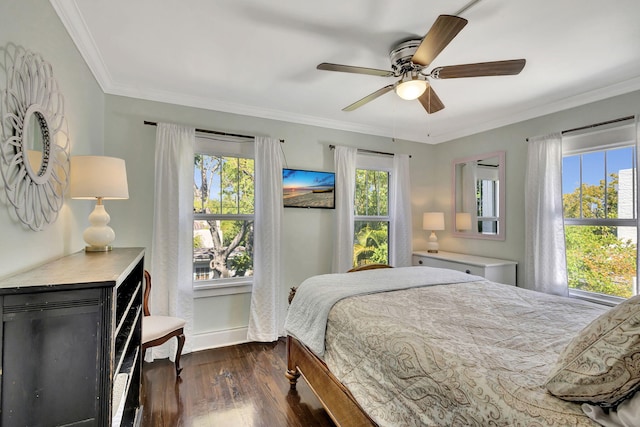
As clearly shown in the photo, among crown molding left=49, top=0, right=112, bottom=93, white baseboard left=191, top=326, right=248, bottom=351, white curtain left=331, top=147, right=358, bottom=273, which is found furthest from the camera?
white curtain left=331, top=147, right=358, bottom=273

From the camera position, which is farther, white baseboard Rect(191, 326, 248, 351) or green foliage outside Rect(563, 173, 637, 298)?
white baseboard Rect(191, 326, 248, 351)

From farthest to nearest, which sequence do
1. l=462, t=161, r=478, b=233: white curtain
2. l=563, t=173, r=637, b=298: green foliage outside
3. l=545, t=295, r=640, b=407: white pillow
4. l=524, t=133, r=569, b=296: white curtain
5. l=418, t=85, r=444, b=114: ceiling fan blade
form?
l=462, t=161, r=478, b=233: white curtain < l=524, t=133, r=569, b=296: white curtain < l=563, t=173, r=637, b=298: green foliage outside < l=418, t=85, r=444, b=114: ceiling fan blade < l=545, t=295, r=640, b=407: white pillow

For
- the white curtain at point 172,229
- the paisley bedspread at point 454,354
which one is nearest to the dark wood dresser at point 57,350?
the paisley bedspread at point 454,354

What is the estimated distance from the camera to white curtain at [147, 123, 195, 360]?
284 cm

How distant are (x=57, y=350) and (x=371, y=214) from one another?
352cm

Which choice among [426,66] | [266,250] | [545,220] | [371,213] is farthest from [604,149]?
[266,250]

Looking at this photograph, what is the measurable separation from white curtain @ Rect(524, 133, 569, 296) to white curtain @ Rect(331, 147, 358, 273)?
75.7 inches

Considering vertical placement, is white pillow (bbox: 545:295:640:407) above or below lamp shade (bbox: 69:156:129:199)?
below

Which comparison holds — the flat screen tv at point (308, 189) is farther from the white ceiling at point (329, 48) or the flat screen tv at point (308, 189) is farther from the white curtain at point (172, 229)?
the white curtain at point (172, 229)

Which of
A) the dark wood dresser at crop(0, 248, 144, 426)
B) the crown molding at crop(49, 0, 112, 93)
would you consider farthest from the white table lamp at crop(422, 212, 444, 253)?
the crown molding at crop(49, 0, 112, 93)

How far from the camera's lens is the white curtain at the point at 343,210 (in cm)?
365

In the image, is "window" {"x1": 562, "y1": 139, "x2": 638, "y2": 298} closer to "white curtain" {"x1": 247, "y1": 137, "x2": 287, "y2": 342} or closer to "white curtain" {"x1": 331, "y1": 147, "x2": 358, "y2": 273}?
"white curtain" {"x1": 331, "y1": 147, "x2": 358, "y2": 273}

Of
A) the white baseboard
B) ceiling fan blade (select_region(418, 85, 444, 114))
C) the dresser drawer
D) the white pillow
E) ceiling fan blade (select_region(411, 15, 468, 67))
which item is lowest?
the white baseboard

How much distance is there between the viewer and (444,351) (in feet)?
3.95
